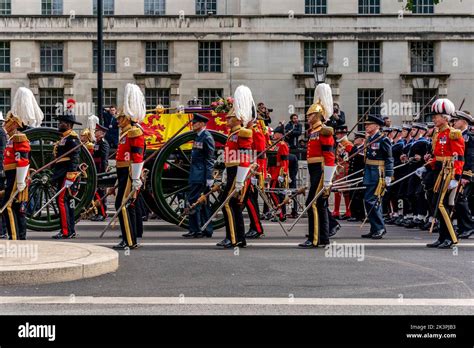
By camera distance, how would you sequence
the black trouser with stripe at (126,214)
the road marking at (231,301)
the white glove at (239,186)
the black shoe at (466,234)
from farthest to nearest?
1. the black shoe at (466,234)
2. the white glove at (239,186)
3. the black trouser with stripe at (126,214)
4. the road marking at (231,301)

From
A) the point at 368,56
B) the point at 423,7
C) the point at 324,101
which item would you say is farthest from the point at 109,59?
the point at 324,101

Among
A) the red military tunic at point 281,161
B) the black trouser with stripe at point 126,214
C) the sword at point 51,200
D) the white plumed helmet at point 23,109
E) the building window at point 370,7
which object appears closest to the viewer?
the black trouser with stripe at point 126,214

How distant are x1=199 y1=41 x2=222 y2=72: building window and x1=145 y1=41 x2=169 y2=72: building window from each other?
5.59 feet

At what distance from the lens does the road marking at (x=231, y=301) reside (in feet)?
26.6

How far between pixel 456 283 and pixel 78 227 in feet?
28.6

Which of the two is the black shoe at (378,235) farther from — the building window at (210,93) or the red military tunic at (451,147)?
the building window at (210,93)

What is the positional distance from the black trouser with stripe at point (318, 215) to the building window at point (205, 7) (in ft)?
100

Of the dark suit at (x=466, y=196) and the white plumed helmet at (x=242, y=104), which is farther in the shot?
the dark suit at (x=466, y=196)

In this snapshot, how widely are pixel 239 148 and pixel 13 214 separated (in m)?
3.31

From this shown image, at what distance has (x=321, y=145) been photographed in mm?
12711

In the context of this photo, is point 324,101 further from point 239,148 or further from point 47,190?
point 47,190

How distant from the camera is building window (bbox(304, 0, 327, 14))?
139 ft

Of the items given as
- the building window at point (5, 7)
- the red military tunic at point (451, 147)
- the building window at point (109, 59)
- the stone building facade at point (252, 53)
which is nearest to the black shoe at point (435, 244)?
the red military tunic at point (451, 147)
